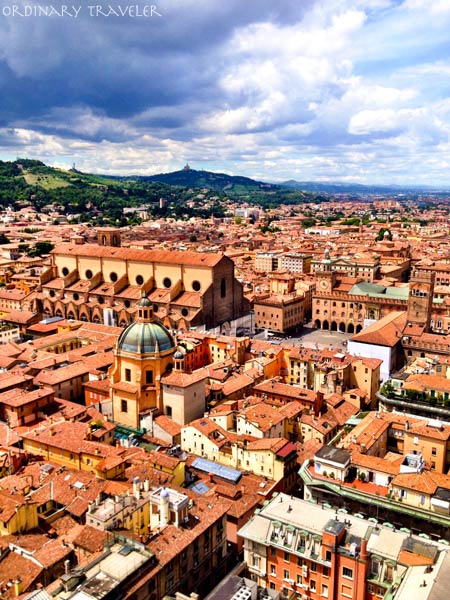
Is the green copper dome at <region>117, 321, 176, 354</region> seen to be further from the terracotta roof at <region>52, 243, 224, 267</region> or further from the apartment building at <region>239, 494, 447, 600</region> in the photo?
the terracotta roof at <region>52, 243, 224, 267</region>

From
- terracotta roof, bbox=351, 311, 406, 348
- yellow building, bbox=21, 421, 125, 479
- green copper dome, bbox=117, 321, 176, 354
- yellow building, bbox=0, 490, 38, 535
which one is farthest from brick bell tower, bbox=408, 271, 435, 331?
yellow building, bbox=0, 490, 38, 535

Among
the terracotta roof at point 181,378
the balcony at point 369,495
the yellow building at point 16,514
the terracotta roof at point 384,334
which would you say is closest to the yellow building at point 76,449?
the yellow building at point 16,514

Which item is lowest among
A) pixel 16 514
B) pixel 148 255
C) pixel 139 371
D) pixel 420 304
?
pixel 16 514

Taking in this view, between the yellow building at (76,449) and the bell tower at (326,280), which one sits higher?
the bell tower at (326,280)

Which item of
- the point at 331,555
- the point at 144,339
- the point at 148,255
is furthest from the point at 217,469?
the point at 148,255

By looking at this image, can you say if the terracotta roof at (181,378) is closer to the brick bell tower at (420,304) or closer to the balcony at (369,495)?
the balcony at (369,495)

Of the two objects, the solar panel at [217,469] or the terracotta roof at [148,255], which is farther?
the terracotta roof at [148,255]

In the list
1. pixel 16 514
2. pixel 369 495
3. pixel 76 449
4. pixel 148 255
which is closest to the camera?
pixel 16 514

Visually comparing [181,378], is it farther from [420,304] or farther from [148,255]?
[148,255]

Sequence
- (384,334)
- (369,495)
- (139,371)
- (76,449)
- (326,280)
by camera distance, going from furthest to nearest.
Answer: (326,280) < (384,334) < (139,371) < (76,449) < (369,495)
